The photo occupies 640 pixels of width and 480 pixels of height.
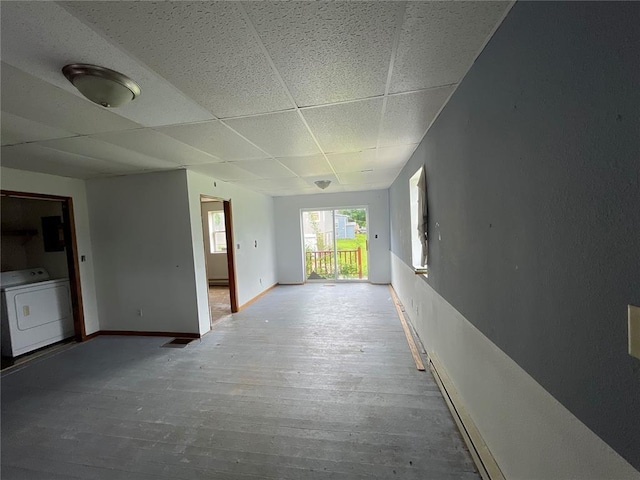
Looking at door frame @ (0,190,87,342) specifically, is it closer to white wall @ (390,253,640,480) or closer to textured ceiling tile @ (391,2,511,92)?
textured ceiling tile @ (391,2,511,92)

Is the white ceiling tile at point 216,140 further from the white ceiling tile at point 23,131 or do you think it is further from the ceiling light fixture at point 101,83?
the white ceiling tile at point 23,131

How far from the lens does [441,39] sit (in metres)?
1.18

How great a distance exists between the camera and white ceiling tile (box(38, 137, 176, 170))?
2.23 m

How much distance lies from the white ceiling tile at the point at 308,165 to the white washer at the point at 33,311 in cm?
355

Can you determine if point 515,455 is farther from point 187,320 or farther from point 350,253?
point 350,253

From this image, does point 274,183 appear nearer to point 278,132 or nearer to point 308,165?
point 308,165

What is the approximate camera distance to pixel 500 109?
1157 mm

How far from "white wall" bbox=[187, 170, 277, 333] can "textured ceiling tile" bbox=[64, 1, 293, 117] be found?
2.24m

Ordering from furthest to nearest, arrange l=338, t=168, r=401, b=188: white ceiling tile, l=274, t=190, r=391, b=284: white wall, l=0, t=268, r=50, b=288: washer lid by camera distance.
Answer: l=274, t=190, r=391, b=284: white wall
l=338, t=168, r=401, b=188: white ceiling tile
l=0, t=268, r=50, b=288: washer lid

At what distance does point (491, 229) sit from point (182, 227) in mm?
3450

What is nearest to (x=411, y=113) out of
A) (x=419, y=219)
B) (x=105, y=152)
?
(x=419, y=219)

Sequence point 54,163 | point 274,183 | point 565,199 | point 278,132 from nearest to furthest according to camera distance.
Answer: point 565,199 < point 278,132 < point 54,163 < point 274,183

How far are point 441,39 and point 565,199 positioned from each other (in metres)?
0.90

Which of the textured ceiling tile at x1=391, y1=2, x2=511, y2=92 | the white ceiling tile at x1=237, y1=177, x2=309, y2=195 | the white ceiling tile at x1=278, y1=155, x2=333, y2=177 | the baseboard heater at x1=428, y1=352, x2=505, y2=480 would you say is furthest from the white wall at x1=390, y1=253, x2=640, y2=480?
the white ceiling tile at x1=237, y1=177, x2=309, y2=195
